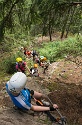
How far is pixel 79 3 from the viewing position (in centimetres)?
683

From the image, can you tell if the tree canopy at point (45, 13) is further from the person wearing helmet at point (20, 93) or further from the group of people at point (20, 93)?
the person wearing helmet at point (20, 93)

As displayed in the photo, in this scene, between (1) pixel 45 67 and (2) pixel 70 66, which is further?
(1) pixel 45 67

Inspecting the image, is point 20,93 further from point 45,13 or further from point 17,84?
point 45,13

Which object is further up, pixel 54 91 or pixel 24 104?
pixel 24 104

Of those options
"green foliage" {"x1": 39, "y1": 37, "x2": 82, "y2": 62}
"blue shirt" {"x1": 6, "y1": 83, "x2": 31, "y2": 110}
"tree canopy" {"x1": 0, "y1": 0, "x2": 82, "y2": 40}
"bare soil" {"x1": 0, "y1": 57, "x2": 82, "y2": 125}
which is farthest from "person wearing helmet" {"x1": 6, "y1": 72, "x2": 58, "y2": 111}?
"green foliage" {"x1": 39, "y1": 37, "x2": 82, "y2": 62}

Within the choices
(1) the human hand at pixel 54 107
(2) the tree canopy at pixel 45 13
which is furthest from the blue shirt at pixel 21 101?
(2) the tree canopy at pixel 45 13

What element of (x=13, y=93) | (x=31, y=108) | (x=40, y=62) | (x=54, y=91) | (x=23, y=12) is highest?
(x=23, y=12)

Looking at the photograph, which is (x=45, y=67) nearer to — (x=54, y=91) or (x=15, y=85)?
(x=54, y=91)

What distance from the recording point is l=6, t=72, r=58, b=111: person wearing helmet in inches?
211

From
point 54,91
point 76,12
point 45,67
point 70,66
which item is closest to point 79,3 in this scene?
A: point 76,12

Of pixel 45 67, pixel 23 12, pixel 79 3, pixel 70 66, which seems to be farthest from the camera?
pixel 45 67

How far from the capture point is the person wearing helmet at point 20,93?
536cm

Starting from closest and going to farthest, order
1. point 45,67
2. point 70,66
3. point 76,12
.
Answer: point 76,12, point 70,66, point 45,67

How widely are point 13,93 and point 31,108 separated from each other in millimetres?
593
